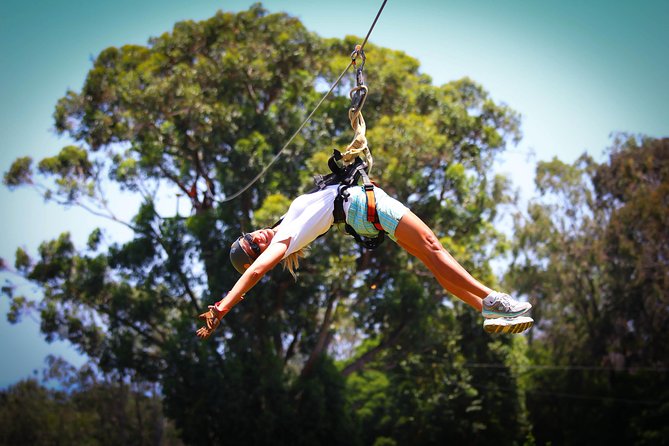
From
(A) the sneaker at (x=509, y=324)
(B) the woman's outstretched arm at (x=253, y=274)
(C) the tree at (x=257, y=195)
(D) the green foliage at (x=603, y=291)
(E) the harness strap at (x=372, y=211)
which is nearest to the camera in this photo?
(B) the woman's outstretched arm at (x=253, y=274)

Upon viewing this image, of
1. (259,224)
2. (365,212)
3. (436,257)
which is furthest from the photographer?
(259,224)

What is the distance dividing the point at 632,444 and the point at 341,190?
1868 centimetres

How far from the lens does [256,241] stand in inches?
148

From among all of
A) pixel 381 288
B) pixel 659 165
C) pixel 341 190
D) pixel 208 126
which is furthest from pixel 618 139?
pixel 341 190

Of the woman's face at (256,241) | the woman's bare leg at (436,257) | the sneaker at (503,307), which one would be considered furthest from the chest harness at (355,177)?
the sneaker at (503,307)

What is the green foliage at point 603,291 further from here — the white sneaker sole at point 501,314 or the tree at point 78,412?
the white sneaker sole at point 501,314

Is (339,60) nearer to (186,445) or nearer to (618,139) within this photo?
(186,445)

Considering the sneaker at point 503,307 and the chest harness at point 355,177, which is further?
the chest harness at point 355,177

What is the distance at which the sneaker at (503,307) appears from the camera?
345 cm

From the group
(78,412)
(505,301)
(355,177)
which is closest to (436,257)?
(505,301)

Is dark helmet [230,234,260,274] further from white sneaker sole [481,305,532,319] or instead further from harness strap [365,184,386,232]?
white sneaker sole [481,305,532,319]

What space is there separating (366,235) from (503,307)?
0.83m

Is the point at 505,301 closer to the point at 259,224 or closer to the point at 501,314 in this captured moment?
the point at 501,314

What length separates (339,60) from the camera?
14.6 meters
